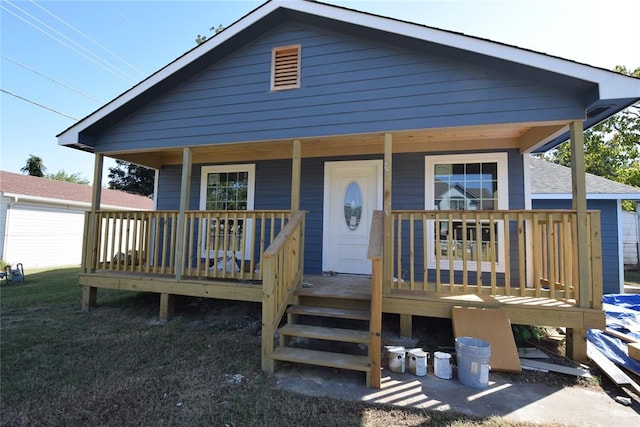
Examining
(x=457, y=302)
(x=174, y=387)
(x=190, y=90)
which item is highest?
(x=190, y=90)

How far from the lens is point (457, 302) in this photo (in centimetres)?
372

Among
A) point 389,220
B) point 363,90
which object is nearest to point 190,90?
point 363,90

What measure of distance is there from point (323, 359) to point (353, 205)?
10.4ft

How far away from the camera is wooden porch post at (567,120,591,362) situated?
3445 mm

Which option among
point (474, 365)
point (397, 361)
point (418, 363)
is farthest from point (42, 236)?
point (474, 365)

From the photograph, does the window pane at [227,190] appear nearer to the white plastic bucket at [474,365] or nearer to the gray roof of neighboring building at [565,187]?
the white plastic bucket at [474,365]

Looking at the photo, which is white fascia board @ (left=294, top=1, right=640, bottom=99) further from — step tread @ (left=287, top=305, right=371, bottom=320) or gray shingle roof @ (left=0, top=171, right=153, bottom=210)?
gray shingle roof @ (left=0, top=171, right=153, bottom=210)

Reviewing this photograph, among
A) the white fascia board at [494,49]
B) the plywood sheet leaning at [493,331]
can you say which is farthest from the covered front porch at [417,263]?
the white fascia board at [494,49]

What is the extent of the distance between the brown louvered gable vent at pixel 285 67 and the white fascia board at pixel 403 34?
525 mm

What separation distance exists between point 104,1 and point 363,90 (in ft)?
41.3

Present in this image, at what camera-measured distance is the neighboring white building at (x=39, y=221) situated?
38.0 feet

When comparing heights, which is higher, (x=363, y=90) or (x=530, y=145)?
(x=363, y=90)

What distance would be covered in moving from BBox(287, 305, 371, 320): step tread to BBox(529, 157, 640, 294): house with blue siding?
6575mm

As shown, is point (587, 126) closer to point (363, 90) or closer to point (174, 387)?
point (363, 90)
